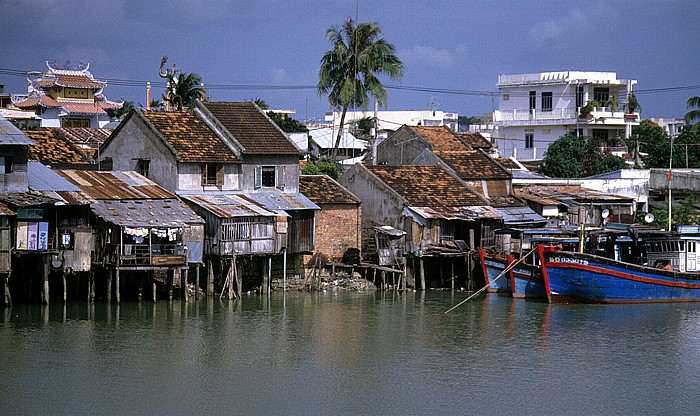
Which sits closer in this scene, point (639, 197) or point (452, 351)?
point (452, 351)

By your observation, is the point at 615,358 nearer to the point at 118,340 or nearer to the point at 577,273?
the point at 577,273

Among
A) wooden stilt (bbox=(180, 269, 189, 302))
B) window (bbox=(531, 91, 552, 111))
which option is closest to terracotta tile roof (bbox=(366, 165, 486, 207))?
wooden stilt (bbox=(180, 269, 189, 302))

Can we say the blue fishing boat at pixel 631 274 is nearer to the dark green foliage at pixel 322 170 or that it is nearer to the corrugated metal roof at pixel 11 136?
the dark green foliage at pixel 322 170

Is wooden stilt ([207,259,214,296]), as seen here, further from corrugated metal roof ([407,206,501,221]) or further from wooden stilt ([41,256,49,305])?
corrugated metal roof ([407,206,501,221])

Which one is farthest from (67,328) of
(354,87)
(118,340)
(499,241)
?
(354,87)

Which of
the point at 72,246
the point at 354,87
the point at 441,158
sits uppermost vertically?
the point at 354,87

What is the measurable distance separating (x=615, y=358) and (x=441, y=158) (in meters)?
19.2

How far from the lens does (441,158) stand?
46.8 m

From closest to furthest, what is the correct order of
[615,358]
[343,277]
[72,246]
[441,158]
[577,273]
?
[615,358], [72,246], [577,273], [343,277], [441,158]

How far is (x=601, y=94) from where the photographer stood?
2640 inches

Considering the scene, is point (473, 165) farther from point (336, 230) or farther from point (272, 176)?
point (272, 176)

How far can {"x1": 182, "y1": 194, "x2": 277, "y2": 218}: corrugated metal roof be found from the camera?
3607 cm

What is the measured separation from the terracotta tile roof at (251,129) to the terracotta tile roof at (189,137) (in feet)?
2.55

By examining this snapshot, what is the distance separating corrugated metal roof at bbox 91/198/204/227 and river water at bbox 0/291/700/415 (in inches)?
110
